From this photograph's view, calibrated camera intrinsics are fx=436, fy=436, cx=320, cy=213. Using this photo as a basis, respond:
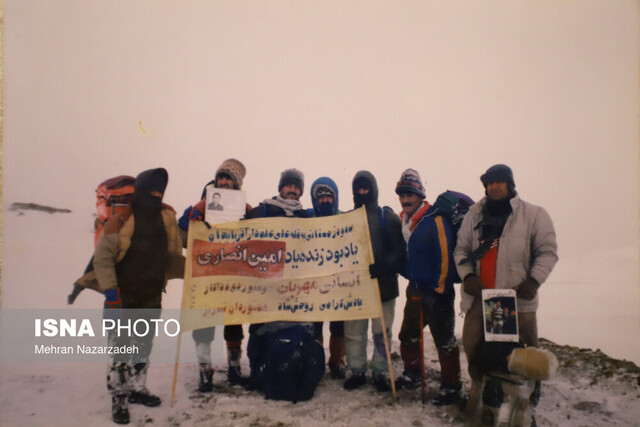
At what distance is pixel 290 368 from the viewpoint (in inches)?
135

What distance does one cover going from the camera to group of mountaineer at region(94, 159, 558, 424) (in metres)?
3.24

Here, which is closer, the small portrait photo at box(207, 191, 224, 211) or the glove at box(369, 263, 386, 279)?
the glove at box(369, 263, 386, 279)

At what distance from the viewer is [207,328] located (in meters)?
3.72

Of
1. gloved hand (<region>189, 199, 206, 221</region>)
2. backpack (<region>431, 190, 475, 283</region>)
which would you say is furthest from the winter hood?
gloved hand (<region>189, 199, 206, 221</region>)

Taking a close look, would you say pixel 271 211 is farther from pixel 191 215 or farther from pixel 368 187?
pixel 368 187

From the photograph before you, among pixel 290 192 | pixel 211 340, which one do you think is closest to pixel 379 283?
pixel 290 192

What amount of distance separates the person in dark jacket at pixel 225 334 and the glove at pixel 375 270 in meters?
1.19

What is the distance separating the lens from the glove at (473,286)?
3.24 m

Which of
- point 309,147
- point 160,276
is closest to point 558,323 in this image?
point 309,147

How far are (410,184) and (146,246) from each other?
225 cm

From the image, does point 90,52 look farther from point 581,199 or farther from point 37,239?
point 581,199

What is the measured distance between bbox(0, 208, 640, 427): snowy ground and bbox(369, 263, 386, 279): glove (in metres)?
0.47

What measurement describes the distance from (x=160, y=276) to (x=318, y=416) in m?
1.69

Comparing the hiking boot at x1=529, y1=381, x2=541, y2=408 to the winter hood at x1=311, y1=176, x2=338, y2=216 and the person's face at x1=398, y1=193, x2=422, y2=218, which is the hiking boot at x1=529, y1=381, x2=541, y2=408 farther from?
the winter hood at x1=311, y1=176, x2=338, y2=216
